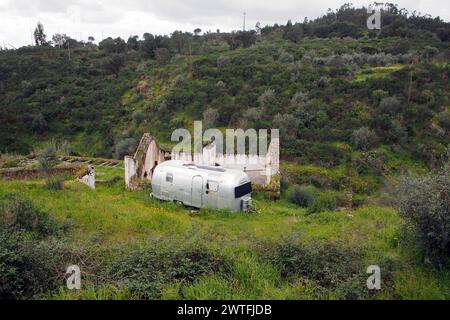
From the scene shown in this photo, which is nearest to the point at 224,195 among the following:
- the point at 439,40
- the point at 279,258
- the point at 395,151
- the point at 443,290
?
the point at 279,258

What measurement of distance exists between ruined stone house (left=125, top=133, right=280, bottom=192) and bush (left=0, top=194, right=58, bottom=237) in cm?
639

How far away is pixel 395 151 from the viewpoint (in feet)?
78.2

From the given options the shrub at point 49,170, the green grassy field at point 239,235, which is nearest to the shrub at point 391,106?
the green grassy field at point 239,235

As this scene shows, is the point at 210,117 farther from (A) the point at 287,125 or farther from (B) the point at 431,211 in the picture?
(B) the point at 431,211

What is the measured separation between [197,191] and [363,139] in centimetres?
1534

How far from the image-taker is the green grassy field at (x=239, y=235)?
223 inches

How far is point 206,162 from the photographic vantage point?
16.3m

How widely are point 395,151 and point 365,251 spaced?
18.5m

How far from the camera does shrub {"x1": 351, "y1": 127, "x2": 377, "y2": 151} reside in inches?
945

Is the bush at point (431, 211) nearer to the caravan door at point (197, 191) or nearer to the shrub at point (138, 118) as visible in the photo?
the caravan door at point (197, 191)

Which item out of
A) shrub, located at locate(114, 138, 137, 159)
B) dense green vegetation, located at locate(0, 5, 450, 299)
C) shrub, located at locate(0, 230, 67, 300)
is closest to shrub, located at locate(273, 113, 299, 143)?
dense green vegetation, located at locate(0, 5, 450, 299)

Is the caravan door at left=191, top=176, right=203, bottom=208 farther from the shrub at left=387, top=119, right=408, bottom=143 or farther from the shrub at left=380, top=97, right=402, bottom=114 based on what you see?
the shrub at left=380, top=97, right=402, bottom=114

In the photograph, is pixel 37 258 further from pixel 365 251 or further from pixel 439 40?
pixel 439 40

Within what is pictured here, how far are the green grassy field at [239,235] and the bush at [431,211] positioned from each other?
0.41 metres
